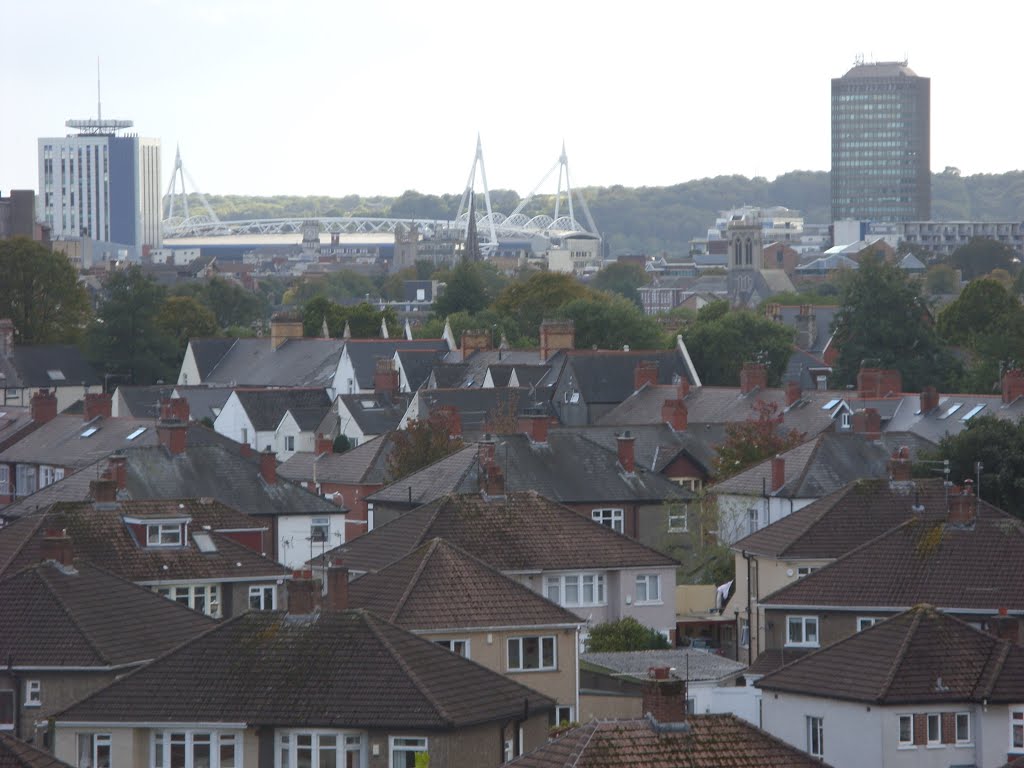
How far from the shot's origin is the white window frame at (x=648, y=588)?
4728 cm

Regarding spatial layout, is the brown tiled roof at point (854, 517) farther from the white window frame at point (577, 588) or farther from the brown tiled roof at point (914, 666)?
the brown tiled roof at point (914, 666)

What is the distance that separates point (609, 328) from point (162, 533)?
227 ft

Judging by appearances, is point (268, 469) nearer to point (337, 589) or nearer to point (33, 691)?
point (33, 691)

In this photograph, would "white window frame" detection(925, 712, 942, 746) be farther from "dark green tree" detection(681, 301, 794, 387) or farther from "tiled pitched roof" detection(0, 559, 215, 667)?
"dark green tree" detection(681, 301, 794, 387)

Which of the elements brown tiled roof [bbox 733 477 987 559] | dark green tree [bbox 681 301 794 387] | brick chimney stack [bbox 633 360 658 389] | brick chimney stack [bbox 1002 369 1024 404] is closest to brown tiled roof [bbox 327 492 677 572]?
brown tiled roof [bbox 733 477 987 559]

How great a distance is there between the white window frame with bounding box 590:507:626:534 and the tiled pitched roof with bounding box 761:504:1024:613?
1589cm

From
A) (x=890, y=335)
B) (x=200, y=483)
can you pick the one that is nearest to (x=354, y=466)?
(x=200, y=483)

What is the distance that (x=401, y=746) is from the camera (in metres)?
30.7

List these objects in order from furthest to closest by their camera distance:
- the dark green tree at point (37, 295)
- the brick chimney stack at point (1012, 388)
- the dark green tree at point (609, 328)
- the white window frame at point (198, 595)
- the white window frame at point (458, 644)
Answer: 1. the dark green tree at point (37, 295)
2. the dark green tree at point (609, 328)
3. the brick chimney stack at point (1012, 388)
4. the white window frame at point (198, 595)
5. the white window frame at point (458, 644)

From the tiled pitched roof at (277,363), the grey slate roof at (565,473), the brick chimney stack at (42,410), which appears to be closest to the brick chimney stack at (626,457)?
the grey slate roof at (565,473)

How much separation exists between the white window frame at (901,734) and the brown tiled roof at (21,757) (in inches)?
448

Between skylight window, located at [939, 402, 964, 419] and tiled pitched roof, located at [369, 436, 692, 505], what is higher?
skylight window, located at [939, 402, 964, 419]

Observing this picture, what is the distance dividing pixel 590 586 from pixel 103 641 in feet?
40.7

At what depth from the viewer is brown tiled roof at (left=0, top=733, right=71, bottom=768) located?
25562 millimetres
